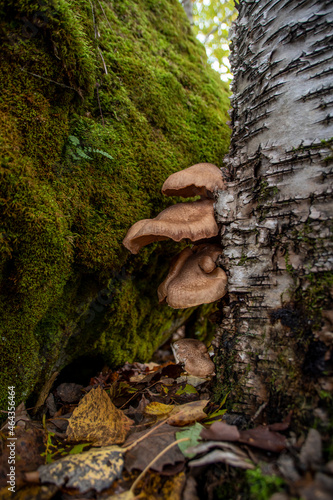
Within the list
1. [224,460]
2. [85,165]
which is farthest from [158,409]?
[85,165]

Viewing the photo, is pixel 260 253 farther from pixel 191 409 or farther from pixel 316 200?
pixel 191 409

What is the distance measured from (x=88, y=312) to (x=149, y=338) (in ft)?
4.08

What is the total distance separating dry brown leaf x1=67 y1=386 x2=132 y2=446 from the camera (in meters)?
1.85

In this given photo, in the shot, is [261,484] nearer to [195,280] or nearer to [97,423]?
[97,423]

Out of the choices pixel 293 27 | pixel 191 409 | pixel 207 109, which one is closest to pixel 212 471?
pixel 191 409

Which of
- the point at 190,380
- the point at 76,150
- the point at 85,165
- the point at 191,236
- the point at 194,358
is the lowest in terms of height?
the point at 190,380

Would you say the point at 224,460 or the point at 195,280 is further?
the point at 195,280

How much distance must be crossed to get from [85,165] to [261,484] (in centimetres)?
262

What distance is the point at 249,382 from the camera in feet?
6.47

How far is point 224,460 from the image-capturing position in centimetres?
143

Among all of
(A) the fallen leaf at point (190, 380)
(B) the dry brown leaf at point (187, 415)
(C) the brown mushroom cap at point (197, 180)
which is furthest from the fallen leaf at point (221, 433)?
(C) the brown mushroom cap at point (197, 180)

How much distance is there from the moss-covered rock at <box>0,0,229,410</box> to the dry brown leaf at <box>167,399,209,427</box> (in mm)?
1260

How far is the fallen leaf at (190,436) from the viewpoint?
62.5 inches

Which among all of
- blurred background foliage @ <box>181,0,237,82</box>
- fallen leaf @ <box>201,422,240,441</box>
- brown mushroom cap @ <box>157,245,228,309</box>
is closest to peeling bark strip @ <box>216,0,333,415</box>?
brown mushroom cap @ <box>157,245,228,309</box>
